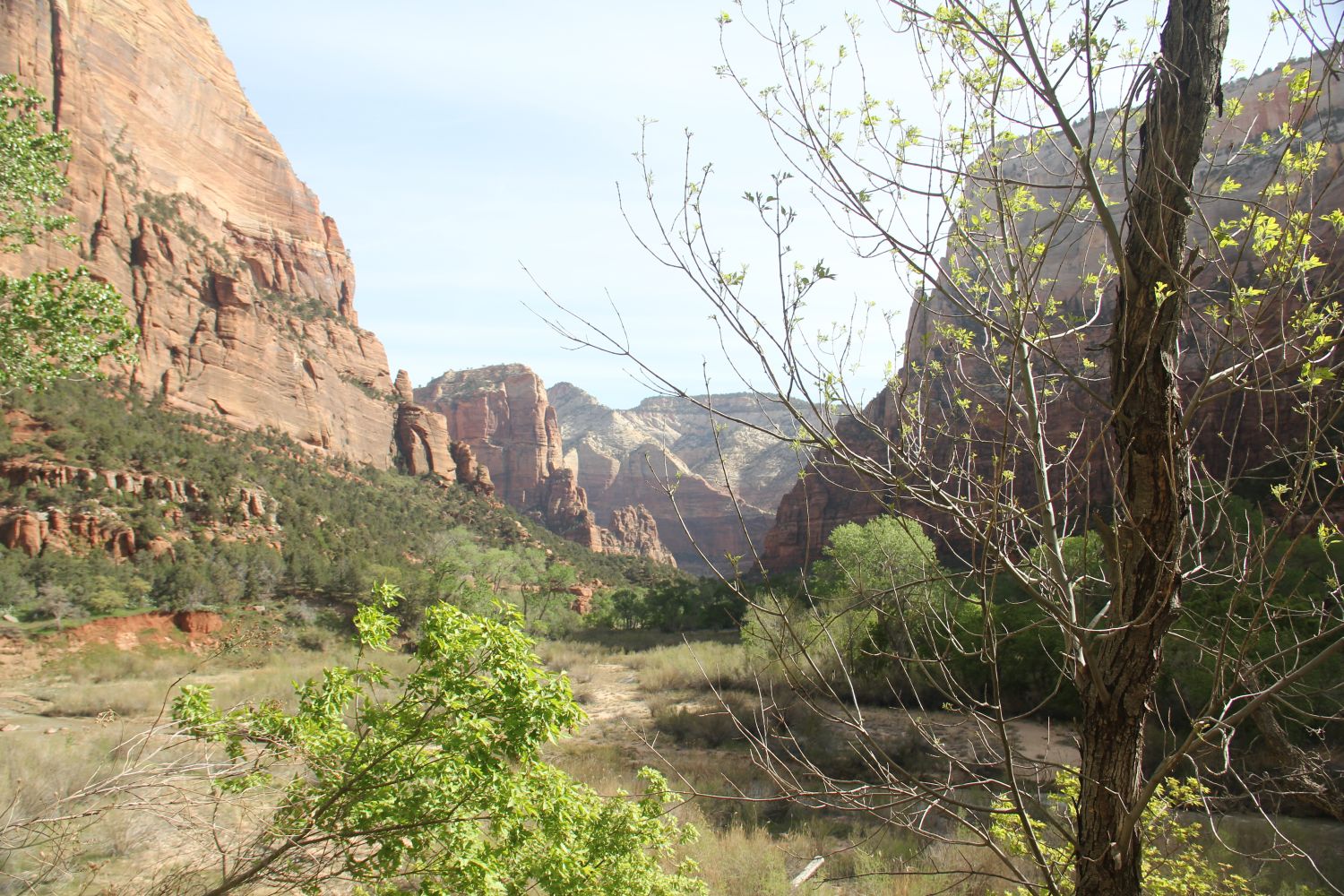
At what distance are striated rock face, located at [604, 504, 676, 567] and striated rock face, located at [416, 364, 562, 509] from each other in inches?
453

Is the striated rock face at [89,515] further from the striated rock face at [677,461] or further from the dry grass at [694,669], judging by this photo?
the striated rock face at [677,461]

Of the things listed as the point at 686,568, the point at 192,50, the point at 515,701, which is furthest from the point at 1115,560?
the point at 686,568

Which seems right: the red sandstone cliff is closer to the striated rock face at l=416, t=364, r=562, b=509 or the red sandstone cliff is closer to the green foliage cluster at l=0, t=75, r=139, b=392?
the striated rock face at l=416, t=364, r=562, b=509

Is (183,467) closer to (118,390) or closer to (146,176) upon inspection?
(118,390)

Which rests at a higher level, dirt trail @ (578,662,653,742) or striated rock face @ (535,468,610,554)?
striated rock face @ (535,468,610,554)

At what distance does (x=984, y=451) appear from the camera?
116 feet

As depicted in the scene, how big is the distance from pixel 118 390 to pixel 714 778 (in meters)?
→ 36.0

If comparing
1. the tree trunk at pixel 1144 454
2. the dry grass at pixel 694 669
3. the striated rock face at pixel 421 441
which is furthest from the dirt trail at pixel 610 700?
the striated rock face at pixel 421 441

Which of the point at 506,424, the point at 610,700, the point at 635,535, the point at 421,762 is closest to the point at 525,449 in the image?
A: the point at 506,424

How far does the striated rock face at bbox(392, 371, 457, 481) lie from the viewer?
60031mm

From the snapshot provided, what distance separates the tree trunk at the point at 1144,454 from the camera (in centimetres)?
222

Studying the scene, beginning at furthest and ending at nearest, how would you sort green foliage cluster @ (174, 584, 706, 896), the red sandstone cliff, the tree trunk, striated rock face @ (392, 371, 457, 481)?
the red sandstone cliff, striated rock face @ (392, 371, 457, 481), green foliage cluster @ (174, 584, 706, 896), the tree trunk

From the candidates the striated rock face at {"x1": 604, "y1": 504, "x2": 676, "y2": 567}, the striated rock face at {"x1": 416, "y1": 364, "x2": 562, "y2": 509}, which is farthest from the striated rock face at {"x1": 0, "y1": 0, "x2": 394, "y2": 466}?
the striated rock face at {"x1": 604, "y1": 504, "x2": 676, "y2": 567}

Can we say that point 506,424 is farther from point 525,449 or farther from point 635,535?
point 635,535
